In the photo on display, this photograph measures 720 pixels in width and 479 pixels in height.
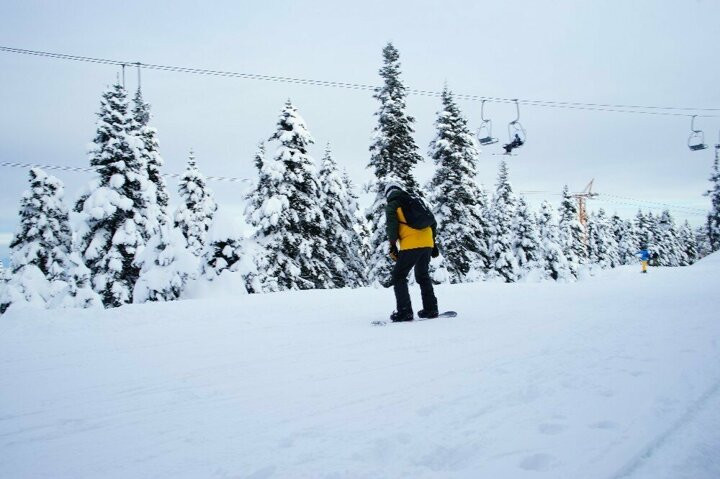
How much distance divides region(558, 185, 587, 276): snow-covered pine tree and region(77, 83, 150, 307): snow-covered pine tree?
40.7m

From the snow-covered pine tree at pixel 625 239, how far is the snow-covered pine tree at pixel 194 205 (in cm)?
7928

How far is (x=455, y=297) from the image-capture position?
8.20m

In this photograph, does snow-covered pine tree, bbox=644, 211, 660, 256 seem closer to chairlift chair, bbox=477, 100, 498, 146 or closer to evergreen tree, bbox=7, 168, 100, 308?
chairlift chair, bbox=477, 100, 498, 146

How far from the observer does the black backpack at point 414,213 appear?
580cm

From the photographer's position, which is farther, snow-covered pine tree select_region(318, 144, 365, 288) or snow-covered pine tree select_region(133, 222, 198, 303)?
snow-covered pine tree select_region(318, 144, 365, 288)

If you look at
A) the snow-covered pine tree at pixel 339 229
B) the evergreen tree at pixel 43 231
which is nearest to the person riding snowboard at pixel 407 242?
the snow-covered pine tree at pixel 339 229

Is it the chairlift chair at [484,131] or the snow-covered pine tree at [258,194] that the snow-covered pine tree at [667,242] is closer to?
the chairlift chair at [484,131]

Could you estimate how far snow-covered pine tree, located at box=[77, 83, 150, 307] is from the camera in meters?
18.9

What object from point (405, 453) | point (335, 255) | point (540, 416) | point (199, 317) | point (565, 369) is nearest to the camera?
point (405, 453)


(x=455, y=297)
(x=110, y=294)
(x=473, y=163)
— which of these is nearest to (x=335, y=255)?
(x=473, y=163)

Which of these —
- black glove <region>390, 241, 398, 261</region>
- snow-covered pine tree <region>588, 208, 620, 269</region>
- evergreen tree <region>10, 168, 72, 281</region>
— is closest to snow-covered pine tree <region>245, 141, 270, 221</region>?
evergreen tree <region>10, 168, 72, 281</region>

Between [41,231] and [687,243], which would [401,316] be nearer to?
[41,231]

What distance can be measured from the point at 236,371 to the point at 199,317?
280cm

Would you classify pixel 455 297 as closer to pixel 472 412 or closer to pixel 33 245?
pixel 472 412
